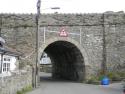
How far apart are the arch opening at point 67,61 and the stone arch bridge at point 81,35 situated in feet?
2.31

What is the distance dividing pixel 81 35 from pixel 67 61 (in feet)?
26.7

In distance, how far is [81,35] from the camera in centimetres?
2773

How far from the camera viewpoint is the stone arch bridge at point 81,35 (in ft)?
89.4

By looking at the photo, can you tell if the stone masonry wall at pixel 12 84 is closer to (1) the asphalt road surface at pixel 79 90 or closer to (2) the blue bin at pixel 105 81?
(1) the asphalt road surface at pixel 79 90

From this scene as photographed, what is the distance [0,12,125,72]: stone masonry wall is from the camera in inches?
1073

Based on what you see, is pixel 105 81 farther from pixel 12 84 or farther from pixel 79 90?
pixel 12 84

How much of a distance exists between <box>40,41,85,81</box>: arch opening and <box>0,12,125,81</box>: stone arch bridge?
0.70m

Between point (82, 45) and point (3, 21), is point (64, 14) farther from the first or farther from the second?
point (3, 21)

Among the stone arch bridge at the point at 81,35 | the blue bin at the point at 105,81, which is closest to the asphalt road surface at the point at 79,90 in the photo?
the blue bin at the point at 105,81

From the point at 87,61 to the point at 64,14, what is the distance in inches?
179

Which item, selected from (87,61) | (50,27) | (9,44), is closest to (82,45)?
(87,61)

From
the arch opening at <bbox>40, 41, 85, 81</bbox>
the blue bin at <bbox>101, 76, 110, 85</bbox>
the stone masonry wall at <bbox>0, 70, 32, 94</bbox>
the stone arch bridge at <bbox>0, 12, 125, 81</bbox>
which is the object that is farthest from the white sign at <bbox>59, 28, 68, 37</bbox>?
the stone masonry wall at <bbox>0, 70, 32, 94</bbox>

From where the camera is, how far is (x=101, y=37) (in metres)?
28.0

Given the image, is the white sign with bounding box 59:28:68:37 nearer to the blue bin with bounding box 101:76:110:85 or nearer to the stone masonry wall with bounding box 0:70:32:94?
the blue bin with bounding box 101:76:110:85
